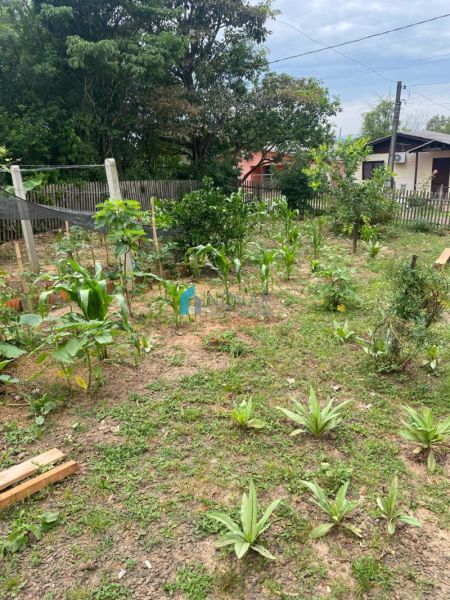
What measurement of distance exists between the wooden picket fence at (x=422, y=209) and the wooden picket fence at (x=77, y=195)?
188 inches

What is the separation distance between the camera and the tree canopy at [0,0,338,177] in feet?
31.5

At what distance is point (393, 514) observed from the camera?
5.90 feet

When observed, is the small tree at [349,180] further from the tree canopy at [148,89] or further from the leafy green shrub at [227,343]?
the tree canopy at [148,89]

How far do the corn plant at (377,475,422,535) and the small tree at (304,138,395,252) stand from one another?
243 inches

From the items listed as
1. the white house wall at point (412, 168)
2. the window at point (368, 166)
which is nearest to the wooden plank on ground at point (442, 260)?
the white house wall at point (412, 168)

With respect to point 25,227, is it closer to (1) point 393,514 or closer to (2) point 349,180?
(1) point 393,514

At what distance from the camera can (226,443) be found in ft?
7.61

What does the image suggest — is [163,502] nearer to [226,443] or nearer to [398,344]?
[226,443]

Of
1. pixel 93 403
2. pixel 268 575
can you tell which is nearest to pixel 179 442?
pixel 93 403

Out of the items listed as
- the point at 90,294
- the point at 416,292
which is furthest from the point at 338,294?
the point at 90,294

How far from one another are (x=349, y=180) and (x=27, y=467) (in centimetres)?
691

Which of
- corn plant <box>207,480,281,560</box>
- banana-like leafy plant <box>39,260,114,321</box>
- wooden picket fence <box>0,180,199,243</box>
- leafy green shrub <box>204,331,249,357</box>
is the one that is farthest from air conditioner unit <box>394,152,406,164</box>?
corn plant <box>207,480,281,560</box>

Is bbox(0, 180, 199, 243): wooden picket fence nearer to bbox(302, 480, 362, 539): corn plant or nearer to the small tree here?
the small tree

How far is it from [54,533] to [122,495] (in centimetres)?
32
